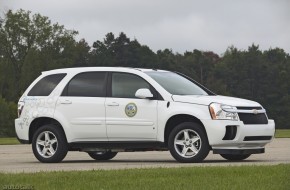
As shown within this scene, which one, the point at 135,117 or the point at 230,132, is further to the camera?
the point at 135,117

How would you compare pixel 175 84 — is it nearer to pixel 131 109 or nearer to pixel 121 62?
pixel 131 109

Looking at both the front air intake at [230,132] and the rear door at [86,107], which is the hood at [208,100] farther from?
the rear door at [86,107]

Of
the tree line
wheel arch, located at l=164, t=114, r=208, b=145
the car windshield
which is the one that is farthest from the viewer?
the tree line

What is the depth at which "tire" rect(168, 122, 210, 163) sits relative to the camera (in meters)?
13.8

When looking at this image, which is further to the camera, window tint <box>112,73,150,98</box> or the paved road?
window tint <box>112,73,150,98</box>

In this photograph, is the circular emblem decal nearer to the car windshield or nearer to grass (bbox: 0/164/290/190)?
the car windshield

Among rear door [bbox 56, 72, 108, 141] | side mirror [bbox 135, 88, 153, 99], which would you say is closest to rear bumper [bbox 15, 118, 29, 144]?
rear door [bbox 56, 72, 108, 141]

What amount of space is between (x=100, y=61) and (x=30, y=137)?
97920 millimetres

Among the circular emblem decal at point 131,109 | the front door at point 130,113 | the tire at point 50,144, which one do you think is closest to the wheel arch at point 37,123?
the tire at point 50,144

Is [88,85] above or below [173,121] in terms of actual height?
above

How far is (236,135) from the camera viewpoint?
1370 centimetres

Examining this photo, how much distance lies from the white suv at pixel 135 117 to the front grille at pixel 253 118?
17 millimetres

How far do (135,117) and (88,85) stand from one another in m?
1.34

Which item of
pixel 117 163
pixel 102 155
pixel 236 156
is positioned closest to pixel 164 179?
pixel 117 163
